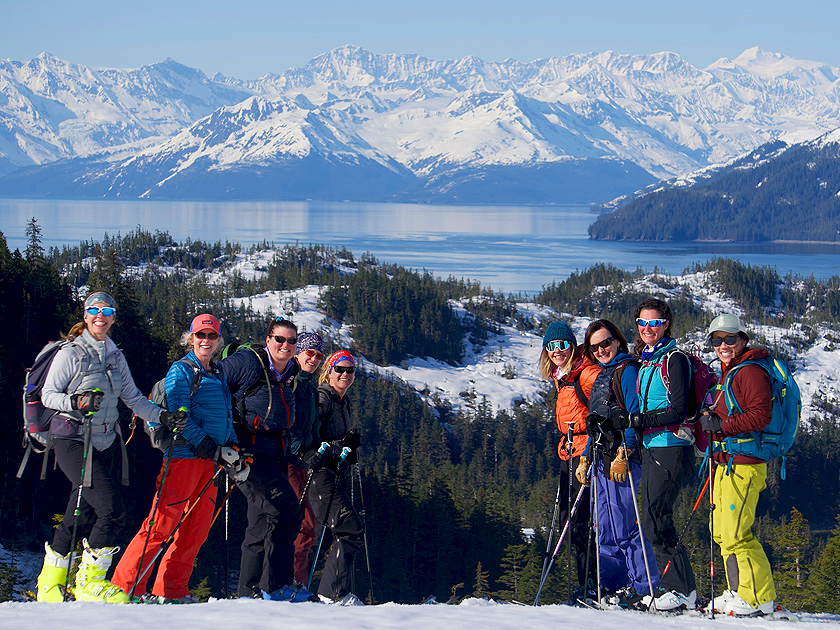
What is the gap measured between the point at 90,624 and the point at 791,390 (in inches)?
296

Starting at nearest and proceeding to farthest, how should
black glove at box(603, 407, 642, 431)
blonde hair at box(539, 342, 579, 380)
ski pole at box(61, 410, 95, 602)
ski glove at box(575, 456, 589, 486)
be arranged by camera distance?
ski pole at box(61, 410, 95, 602) → black glove at box(603, 407, 642, 431) → ski glove at box(575, 456, 589, 486) → blonde hair at box(539, 342, 579, 380)

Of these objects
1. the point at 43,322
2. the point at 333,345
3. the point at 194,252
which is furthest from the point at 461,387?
the point at 43,322

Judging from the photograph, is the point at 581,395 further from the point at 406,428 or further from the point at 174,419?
the point at 406,428

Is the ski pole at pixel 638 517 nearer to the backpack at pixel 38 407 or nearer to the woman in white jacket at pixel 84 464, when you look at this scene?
the woman in white jacket at pixel 84 464

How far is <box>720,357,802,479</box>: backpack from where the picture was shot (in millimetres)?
9359

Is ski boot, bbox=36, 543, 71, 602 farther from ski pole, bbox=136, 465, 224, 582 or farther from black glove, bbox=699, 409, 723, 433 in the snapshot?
black glove, bbox=699, 409, 723, 433

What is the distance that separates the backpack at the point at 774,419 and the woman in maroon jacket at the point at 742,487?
64 millimetres

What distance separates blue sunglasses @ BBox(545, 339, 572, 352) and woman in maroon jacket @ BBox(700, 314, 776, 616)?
1.98 metres

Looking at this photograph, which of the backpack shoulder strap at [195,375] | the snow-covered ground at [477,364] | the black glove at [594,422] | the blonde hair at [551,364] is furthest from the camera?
the snow-covered ground at [477,364]

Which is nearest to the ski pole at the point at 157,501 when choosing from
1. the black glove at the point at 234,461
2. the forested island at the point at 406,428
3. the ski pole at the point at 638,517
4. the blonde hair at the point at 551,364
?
the black glove at the point at 234,461

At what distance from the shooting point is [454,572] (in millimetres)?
53156

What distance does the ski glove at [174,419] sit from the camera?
9.29 metres

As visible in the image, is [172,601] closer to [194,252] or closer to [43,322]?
[43,322]

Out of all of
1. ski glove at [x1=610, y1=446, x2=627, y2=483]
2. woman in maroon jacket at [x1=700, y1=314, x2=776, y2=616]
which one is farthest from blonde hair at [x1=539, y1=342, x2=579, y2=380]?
woman in maroon jacket at [x1=700, y1=314, x2=776, y2=616]
